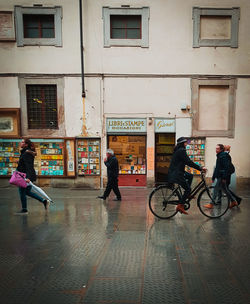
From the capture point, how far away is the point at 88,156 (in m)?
9.87

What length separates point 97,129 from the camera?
A: 9.78 m

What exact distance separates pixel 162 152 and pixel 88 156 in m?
3.10

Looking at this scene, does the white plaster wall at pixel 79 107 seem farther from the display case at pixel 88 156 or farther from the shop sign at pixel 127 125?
the shop sign at pixel 127 125

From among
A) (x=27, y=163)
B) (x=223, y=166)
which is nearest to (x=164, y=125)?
(x=223, y=166)

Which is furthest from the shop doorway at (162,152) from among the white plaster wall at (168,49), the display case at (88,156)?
the white plaster wall at (168,49)

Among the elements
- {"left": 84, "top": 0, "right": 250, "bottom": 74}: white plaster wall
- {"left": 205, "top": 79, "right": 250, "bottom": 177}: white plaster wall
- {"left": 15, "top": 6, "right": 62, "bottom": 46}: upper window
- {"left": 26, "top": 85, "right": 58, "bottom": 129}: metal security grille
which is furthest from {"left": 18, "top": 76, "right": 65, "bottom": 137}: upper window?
{"left": 205, "top": 79, "right": 250, "bottom": 177}: white plaster wall

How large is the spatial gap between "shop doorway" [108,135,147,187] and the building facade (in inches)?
3.3

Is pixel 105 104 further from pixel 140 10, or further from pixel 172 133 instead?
pixel 140 10

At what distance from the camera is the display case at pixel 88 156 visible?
32.2ft

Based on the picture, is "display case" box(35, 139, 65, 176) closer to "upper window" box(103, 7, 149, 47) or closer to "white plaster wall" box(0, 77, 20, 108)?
"white plaster wall" box(0, 77, 20, 108)

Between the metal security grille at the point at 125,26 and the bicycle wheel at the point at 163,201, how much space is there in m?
6.82

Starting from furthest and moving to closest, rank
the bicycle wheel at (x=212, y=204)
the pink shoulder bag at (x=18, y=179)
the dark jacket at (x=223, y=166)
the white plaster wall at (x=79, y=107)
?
the white plaster wall at (x=79, y=107) < the dark jacket at (x=223, y=166) < the pink shoulder bag at (x=18, y=179) < the bicycle wheel at (x=212, y=204)

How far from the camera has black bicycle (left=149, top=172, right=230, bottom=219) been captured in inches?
224

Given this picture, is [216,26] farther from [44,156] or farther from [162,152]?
[44,156]
